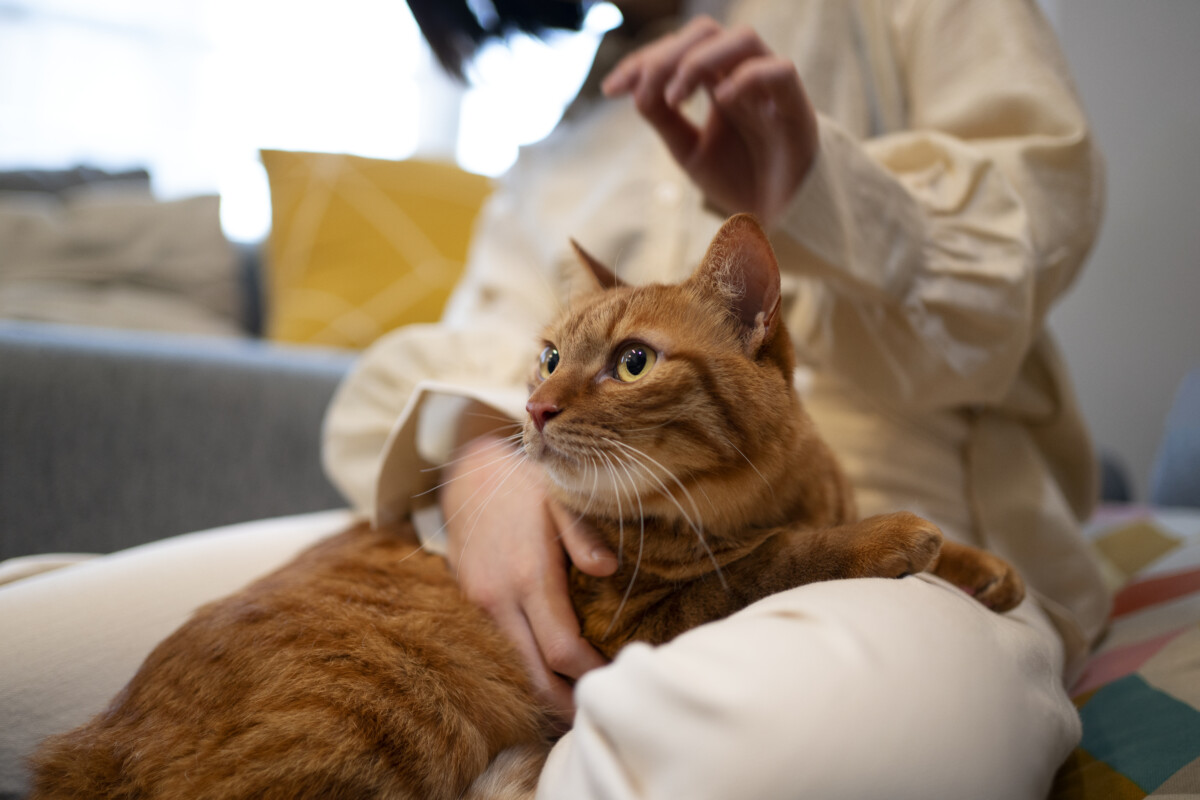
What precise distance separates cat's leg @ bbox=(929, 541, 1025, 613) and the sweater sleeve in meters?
0.30

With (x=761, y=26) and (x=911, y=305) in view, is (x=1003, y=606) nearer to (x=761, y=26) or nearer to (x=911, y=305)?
(x=911, y=305)

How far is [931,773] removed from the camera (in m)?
0.49

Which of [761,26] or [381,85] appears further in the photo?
[381,85]

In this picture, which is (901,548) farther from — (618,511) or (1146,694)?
(1146,694)

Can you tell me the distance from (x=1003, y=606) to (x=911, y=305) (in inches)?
16.6

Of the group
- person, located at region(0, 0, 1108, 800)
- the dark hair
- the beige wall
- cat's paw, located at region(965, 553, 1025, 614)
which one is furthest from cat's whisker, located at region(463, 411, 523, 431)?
the beige wall

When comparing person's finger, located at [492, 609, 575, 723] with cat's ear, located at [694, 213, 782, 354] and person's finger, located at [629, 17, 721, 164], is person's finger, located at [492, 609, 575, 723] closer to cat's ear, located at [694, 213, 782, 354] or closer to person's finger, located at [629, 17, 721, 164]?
cat's ear, located at [694, 213, 782, 354]

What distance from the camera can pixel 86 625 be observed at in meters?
0.83

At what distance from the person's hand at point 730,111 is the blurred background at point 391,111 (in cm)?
77

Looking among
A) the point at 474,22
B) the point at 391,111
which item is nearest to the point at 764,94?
the point at 474,22

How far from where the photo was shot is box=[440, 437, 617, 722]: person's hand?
31.4 inches

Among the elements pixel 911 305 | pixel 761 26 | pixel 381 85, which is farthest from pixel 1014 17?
pixel 381 85

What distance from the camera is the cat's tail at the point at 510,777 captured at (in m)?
0.70

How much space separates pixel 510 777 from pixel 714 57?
84 cm
